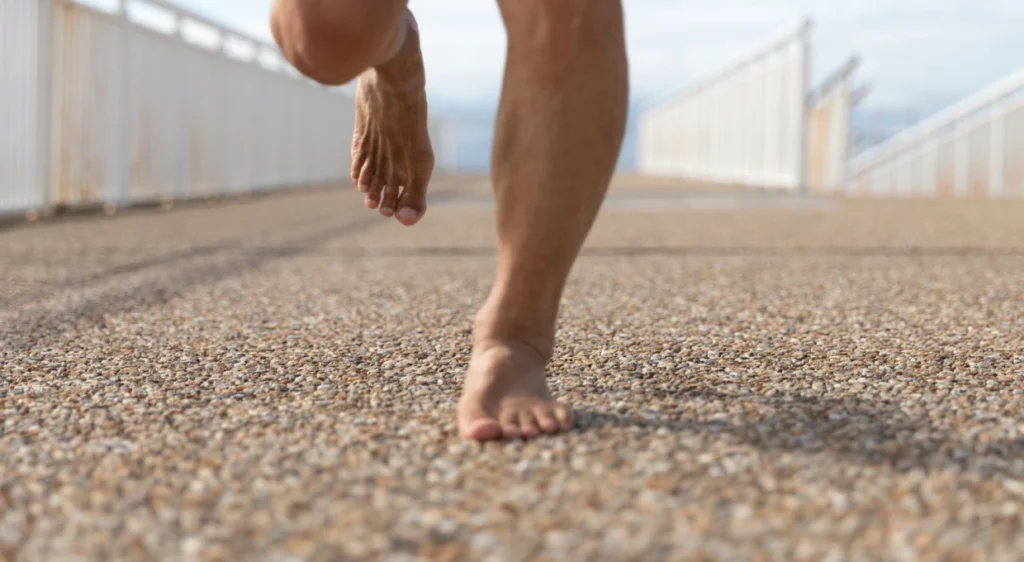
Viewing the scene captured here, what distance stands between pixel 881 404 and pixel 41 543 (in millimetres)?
1149

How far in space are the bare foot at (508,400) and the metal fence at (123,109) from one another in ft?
18.8

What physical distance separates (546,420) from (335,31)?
60 centimetres

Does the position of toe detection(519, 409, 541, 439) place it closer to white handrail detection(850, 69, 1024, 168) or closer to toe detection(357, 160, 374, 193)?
toe detection(357, 160, 374, 193)

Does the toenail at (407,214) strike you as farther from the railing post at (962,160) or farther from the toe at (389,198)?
the railing post at (962,160)

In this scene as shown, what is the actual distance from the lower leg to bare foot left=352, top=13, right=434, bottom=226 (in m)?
0.45

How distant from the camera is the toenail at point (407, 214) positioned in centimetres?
212

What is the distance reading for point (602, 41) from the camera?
1631 mm

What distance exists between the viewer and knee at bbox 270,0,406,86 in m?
1.65

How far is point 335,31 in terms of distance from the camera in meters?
1.65

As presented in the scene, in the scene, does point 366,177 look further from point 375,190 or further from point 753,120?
point 753,120

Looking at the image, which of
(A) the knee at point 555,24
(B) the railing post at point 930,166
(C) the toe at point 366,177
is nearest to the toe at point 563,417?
(A) the knee at point 555,24

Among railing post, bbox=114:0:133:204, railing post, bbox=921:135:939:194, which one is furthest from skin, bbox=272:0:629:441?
railing post, bbox=921:135:939:194

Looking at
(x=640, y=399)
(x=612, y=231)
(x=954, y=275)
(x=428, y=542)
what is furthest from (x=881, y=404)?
(x=612, y=231)

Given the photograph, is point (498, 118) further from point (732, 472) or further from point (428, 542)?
point (428, 542)
